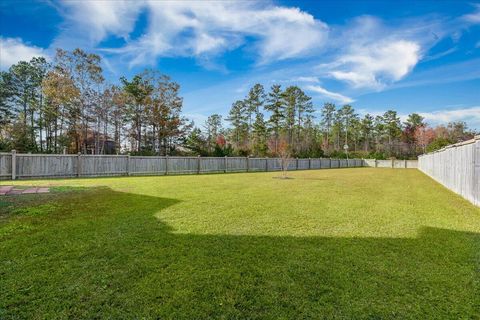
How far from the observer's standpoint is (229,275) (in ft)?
7.35

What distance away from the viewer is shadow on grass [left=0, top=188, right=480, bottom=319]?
5.76 feet

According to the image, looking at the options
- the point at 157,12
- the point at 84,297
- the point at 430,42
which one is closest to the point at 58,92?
the point at 157,12

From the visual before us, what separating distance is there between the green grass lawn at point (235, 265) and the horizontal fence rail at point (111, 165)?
289 inches

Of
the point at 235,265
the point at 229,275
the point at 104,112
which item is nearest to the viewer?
the point at 229,275

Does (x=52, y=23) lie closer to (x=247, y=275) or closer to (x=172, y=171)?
(x=172, y=171)

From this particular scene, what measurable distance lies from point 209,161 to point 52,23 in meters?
10.4

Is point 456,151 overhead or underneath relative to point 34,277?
overhead

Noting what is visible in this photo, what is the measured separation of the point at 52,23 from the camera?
30.0 feet

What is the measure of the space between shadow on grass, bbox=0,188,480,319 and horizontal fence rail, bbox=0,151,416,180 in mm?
8868

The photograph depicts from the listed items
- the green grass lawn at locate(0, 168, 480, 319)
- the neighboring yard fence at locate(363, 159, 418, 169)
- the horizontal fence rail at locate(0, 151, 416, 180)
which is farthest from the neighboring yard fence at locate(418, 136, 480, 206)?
the neighboring yard fence at locate(363, 159, 418, 169)

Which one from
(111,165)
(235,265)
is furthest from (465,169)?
(111,165)

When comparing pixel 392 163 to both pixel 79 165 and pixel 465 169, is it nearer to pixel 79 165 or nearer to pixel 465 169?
pixel 465 169

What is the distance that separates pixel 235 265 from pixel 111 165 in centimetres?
1226

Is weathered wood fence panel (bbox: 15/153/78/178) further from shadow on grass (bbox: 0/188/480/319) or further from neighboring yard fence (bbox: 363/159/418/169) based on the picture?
neighboring yard fence (bbox: 363/159/418/169)
